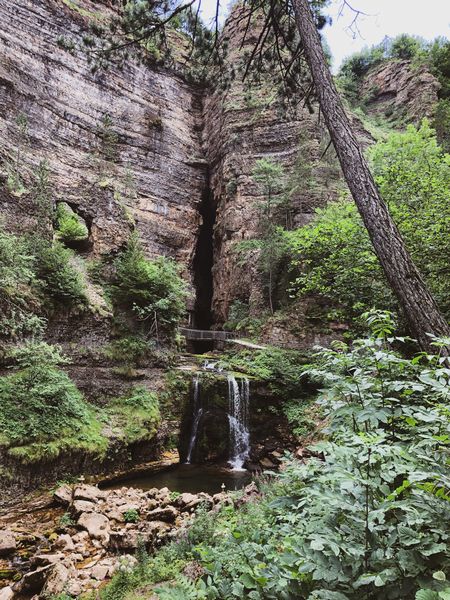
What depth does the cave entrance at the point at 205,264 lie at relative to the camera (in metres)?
28.6

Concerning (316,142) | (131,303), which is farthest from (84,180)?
(316,142)

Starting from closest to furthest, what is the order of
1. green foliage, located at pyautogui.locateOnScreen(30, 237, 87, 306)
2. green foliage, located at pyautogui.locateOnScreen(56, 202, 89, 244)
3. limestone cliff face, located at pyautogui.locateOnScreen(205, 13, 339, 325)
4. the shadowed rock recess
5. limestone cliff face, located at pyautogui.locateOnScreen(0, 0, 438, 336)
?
green foliage, located at pyautogui.locateOnScreen(30, 237, 87, 306) → the shadowed rock recess → green foliage, located at pyautogui.locateOnScreen(56, 202, 89, 244) → limestone cliff face, located at pyautogui.locateOnScreen(0, 0, 438, 336) → limestone cliff face, located at pyautogui.locateOnScreen(205, 13, 339, 325)

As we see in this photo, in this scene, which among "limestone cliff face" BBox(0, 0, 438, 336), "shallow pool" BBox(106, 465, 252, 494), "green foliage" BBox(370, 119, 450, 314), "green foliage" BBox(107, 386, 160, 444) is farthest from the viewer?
"limestone cliff face" BBox(0, 0, 438, 336)

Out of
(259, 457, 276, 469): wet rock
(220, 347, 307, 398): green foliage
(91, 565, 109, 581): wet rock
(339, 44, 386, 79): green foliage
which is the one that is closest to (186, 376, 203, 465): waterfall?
(220, 347, 307, 398): green foliage

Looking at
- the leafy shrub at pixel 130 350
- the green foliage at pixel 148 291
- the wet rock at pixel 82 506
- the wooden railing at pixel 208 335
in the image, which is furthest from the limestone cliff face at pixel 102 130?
the wet rock at pixel 82 506

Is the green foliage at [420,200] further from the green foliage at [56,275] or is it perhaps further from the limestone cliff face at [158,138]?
the limestone cliff face at [158,138]

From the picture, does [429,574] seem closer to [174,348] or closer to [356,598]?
[356,598]

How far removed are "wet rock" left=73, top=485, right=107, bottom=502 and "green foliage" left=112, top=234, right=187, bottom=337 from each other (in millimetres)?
6146

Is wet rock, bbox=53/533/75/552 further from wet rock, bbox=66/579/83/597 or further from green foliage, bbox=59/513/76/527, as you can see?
wet rock, bbox=66/579/83/597

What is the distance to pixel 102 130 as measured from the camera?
23.0m

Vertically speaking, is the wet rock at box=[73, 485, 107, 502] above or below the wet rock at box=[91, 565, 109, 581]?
below

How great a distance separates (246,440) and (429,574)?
11398 mm

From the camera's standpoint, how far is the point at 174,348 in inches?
534

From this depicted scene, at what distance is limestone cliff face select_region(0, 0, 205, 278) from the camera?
17.0 meters
